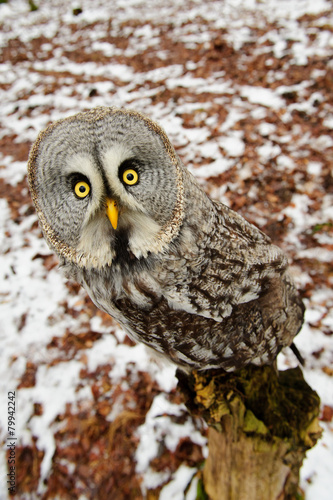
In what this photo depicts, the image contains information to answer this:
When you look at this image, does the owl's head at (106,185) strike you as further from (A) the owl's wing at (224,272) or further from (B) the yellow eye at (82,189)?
(A) the owl's wing at (224,272)

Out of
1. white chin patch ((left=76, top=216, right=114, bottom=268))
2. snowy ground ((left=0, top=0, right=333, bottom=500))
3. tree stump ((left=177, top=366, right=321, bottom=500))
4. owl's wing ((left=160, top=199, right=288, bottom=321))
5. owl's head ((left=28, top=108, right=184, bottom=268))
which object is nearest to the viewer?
owl's head ((left=28, top=108, right=184, bottom=268))

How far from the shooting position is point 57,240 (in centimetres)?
125

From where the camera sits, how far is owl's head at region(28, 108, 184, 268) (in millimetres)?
1034

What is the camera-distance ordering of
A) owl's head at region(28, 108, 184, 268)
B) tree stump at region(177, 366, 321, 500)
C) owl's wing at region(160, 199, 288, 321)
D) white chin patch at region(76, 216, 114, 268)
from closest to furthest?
owl's head at region(28, 108, 184, 268)
white chin patch at region(76, 216, 114, 268)
owl's wing at region(160, 199, 288, 321)
tree stump at region(177, 366, 321, 500)

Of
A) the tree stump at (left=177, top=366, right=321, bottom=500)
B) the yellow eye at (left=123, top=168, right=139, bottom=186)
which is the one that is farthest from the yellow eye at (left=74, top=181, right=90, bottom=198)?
the tree stump at (left=177, top=366, right=321, bottom=500)

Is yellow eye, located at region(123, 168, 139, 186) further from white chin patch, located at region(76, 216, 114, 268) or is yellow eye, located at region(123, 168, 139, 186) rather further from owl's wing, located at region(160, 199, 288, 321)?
owl's wing, located at region(160, 199, 288, 321)

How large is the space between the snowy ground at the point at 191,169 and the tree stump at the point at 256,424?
17.6 inches

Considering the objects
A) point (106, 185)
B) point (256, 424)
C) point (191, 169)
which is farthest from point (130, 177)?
point (191, 169)

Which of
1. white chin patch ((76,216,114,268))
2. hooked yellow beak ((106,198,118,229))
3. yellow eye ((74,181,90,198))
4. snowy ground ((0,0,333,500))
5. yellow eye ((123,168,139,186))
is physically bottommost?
snowy ground ((0,0,333,500))

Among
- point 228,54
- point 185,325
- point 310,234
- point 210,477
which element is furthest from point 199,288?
point 228,54

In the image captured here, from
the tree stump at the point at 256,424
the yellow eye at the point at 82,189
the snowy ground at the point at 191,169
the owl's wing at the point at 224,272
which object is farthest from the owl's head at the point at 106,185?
the snowy ground at the point at 191,169

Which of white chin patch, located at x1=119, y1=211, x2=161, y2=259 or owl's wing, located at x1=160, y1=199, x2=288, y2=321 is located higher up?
white chin patch, located at x1=119, y1=211, x2=161, y2=259

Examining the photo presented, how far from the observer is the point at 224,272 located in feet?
4.25

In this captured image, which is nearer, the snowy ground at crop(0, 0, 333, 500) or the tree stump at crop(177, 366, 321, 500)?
the tree stump at crop(177, 366, 321, 500)
